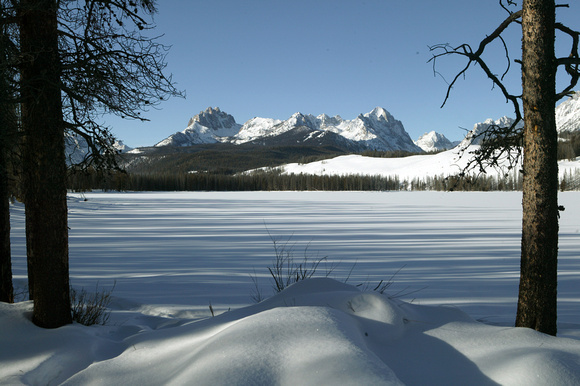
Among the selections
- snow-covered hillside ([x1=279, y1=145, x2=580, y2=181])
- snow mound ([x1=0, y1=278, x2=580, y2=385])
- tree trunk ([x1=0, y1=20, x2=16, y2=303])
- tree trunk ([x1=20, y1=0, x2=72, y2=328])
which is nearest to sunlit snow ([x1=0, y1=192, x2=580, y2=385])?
snow mound ([x1=0, y1=278, x2=580, y2=385])

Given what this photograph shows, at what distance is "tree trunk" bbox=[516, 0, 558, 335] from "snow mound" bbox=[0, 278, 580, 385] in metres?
0.62

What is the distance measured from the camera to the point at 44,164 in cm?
370

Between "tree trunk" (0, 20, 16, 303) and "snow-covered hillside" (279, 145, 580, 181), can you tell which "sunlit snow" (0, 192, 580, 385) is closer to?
"tree trunk" (0, 20, 16, 303)

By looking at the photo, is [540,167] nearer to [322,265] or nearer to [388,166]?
[322,265]

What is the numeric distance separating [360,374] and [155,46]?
376 centimetres

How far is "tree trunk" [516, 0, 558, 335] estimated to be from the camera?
334 centimetres

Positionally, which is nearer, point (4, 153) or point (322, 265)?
point (4, 153)

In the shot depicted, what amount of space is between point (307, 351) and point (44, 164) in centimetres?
311

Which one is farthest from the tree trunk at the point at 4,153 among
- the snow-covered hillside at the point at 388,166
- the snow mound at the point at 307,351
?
the snow-covered hillside at the point at 388,166

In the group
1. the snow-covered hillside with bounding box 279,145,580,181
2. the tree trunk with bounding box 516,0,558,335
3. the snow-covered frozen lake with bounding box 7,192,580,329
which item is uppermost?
the snow-covered hillside with bounding box 279,145,580,181

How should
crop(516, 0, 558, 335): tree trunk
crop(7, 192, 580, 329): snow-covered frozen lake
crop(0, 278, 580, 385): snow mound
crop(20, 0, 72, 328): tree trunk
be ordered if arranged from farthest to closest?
crop(7, 192, 580, 329): snow-covered frozen lake → crop(20, 0, 72, 328): tree trunk → crop(516, 0, 558, 335): tree trunk → crop(0, 278, 580, 385): snow mound

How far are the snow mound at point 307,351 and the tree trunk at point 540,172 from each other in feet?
2.03

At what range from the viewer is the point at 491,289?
6.46m

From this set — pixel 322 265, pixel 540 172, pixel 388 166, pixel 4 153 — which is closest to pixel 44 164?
pixel 4 153
